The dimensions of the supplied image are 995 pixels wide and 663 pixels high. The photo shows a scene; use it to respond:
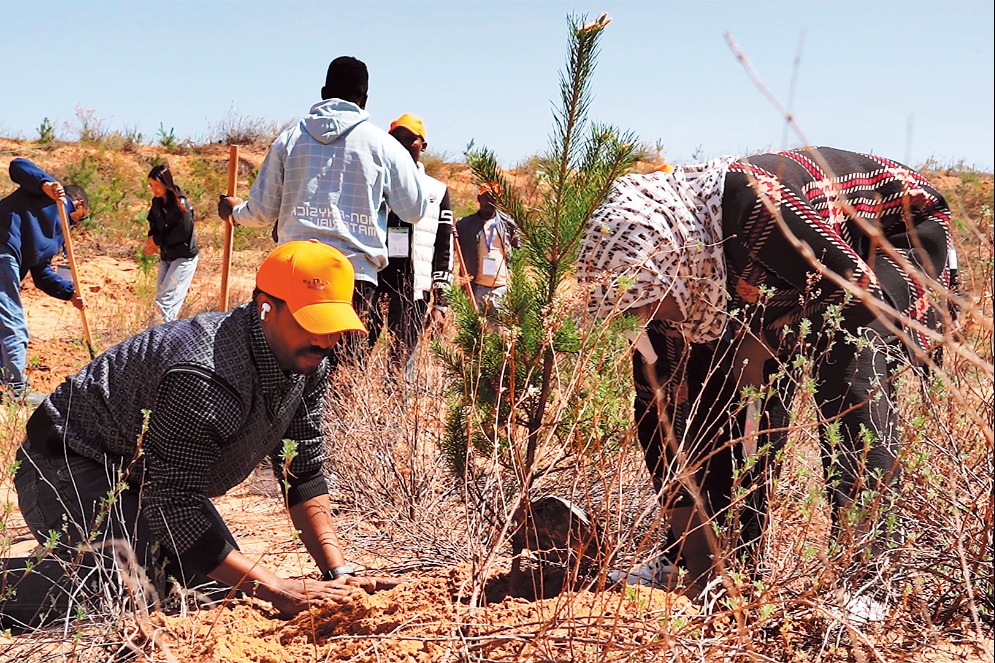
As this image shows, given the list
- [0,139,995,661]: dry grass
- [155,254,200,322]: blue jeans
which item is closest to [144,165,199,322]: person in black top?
[155,254,200,322]: blue jeans

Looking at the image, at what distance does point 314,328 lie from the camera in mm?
2502

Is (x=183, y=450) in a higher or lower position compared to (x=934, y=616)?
higher

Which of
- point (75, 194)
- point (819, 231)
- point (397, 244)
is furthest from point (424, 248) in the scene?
point (75, 194)

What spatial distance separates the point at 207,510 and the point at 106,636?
39cm

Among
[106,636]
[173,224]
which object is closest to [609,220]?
[106,636]

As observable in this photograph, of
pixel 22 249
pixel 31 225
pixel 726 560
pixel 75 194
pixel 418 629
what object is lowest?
pixel 418 629

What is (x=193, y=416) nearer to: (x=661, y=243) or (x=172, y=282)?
(x=661, y=243)

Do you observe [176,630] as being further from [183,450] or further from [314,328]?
[314,328]

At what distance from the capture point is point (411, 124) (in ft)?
17.4

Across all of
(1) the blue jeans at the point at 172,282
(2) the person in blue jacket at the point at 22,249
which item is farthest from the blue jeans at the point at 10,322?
(1) the blue jeans at the point at 172,282

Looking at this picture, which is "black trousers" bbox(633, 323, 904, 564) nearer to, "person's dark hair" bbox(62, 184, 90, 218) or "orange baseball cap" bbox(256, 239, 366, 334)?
"orange baseball cap" bbox(256, 239, 366, 334)

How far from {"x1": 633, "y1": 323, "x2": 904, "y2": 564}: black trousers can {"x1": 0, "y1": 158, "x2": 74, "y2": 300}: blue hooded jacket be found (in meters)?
4.51

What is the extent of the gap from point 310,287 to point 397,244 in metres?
2.23

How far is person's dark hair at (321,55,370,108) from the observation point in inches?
162
